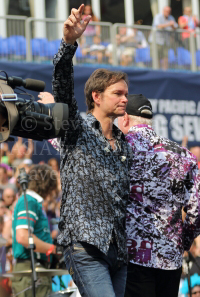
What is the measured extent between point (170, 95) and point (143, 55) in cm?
121

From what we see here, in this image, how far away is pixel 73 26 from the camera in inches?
113

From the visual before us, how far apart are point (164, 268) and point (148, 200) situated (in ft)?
1.61

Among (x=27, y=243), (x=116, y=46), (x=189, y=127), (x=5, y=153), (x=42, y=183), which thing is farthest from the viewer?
(x=116, y=46)

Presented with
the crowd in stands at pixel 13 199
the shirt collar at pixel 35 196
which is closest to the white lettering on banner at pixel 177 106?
the crowd in stands at pixel 13 199

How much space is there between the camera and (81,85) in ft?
36.4

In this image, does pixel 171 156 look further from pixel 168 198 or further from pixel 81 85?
pixel 81 85

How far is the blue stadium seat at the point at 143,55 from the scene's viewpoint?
39.9ft

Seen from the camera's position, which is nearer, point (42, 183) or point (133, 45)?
point (42, 183)

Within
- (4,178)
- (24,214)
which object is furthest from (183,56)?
(24,214)

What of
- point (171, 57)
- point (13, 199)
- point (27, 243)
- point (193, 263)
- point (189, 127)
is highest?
point (171, 57)

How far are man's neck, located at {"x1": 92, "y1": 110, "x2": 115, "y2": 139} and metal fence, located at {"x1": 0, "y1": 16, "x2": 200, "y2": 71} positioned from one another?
8125mm

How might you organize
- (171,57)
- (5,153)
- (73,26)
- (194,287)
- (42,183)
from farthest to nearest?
(171,57), (5,153), (194,287), (42,183), (73,26)

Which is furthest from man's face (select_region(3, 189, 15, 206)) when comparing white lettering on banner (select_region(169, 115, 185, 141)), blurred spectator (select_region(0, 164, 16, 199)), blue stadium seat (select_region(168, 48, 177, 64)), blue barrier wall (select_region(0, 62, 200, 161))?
blue stadium seat (select_region(168, 48, 177, 64))

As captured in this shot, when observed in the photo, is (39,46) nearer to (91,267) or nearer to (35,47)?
(35,47)
